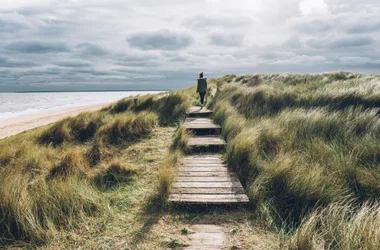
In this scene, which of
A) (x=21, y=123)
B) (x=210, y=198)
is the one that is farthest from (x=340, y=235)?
(x=21, y=123)

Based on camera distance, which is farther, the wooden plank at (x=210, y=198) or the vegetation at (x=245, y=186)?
the wooden plank at (x=210, y=198)

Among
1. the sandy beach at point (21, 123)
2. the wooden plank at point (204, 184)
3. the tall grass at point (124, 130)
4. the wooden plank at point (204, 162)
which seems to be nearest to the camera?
the wooden plank at point (204, 184)

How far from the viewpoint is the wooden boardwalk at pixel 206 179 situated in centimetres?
363

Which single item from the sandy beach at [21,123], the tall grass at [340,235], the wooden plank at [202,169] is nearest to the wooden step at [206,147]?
the wooden plank at [202,169]

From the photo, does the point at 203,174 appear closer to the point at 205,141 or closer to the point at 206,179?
the point at 206,179

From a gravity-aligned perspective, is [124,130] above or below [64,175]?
above

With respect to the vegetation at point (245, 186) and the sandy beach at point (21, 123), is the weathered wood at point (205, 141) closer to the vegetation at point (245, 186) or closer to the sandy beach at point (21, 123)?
the vegetation at point (245, 186)

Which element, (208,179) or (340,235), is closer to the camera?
(340,235)

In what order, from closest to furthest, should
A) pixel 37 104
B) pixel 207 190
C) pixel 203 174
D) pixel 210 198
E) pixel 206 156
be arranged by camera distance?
pixel 210 198, pixel 207 190, pixel 203 174, pixel 206 156, pixel 37 104

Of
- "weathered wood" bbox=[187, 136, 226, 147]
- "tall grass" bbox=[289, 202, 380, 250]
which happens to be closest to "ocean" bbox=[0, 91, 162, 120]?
"weathered wood" bbox=[187, 136, 226, 147]

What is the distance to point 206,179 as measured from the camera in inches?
170

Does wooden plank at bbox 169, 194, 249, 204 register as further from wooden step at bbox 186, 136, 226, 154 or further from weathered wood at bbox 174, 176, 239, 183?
wooden step at bbox 186, 136, 226, 154

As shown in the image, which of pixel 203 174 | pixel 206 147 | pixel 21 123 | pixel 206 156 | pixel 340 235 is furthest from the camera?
pixel 21 123

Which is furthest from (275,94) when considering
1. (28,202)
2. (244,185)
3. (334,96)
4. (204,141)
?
(28,202)
